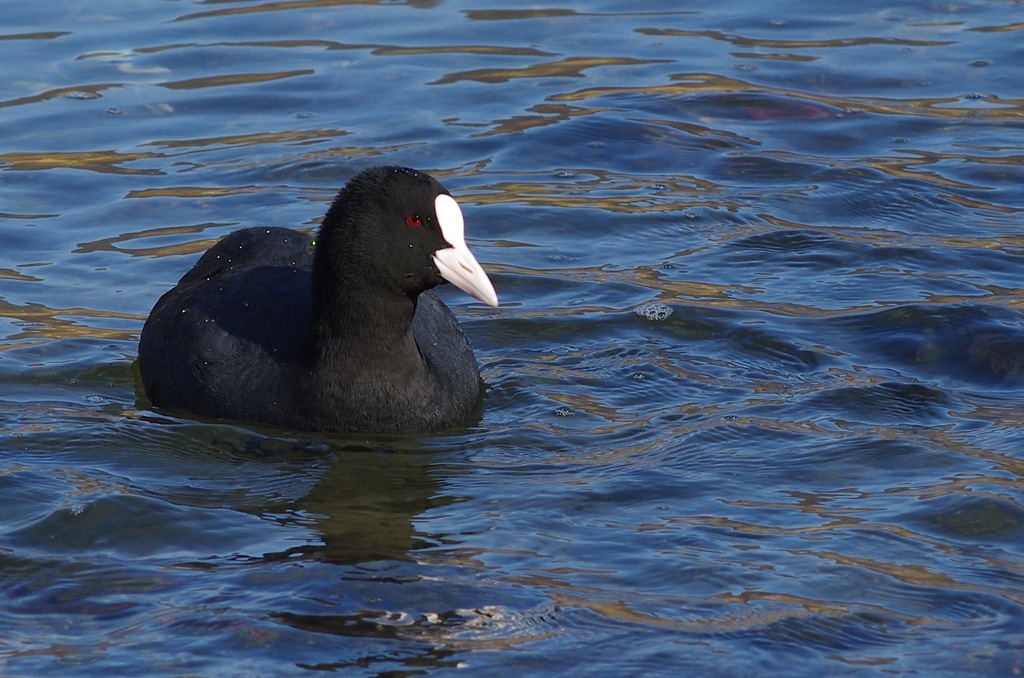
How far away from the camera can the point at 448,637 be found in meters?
4.53

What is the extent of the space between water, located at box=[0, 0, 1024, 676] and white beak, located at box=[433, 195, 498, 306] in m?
0.61

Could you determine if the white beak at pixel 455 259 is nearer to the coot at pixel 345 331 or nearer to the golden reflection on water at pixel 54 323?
the coot at pixel 345 331

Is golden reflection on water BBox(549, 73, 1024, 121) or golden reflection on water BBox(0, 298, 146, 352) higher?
golden reflection on water BBox(549, 73, 1024, 121)

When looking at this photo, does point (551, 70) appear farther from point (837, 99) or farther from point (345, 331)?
point (345, 331)

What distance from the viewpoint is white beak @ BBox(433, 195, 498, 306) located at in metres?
5.82

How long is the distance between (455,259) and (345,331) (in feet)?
1.61

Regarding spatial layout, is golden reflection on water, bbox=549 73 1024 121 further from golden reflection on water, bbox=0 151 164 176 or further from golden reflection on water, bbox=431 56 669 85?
golden reflection on water, bbox=0 151 164 176

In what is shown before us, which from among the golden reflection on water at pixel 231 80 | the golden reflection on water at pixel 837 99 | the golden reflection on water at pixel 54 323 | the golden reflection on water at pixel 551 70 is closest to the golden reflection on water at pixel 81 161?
the golden reflection on water at pixel 231 80

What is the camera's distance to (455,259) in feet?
19.2

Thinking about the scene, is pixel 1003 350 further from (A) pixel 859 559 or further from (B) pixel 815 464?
(A) pixel 859 559

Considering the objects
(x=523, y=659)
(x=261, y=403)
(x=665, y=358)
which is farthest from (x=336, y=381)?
(x=523, y=659)

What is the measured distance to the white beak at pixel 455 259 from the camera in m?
5.82

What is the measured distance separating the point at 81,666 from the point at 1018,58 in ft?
27.4

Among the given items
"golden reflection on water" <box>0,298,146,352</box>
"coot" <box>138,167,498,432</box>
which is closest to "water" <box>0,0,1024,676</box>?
"golden reflection on water" <box>0,298,146,352</box>
